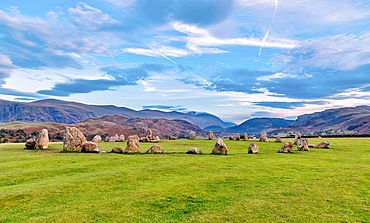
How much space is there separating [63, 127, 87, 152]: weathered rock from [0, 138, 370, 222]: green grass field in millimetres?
6785

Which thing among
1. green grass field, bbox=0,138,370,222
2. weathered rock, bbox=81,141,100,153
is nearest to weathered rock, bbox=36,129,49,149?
weathered rock, bbox=81,141,100,153

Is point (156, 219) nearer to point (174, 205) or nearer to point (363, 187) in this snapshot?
point (174, 205)

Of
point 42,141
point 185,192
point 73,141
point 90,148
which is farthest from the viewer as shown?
point 42,141

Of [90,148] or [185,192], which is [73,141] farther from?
[185,192]

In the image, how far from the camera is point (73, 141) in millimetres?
23938

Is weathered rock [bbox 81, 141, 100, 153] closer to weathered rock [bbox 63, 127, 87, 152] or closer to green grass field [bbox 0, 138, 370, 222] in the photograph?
weathered rock [bbox 63, 127, 87, 152]

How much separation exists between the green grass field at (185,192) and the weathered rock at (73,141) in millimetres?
6785

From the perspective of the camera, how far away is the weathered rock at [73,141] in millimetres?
23625

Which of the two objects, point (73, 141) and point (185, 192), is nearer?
point (185, 192)

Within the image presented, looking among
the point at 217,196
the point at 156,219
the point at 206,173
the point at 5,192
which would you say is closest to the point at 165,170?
the point at 206,173

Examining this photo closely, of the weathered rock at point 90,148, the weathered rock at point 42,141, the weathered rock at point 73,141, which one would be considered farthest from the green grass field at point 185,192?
the weathered rock at point 42,141

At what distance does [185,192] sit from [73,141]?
16485 mm

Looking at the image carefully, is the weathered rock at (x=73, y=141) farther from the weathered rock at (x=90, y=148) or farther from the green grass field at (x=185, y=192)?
the green grass field at (x=185, y=192)

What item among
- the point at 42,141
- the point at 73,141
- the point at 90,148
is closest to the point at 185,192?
the point at 90,148
